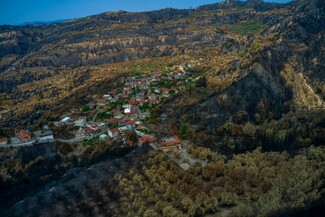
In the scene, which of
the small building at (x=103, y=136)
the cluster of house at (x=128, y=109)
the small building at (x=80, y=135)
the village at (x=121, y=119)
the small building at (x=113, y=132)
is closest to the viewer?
the village at (x=121, y=119)

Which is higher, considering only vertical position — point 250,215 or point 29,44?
point 29,44

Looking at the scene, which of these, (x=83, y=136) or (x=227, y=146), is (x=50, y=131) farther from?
(x=227, y=146)

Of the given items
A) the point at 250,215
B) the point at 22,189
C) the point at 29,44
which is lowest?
the point at 22,189

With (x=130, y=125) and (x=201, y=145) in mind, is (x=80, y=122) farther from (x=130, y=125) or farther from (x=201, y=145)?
(x=201, y=145)

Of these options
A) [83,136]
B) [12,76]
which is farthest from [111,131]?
[12,76]

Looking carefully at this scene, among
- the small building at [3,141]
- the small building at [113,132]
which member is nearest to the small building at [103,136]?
the small building at [113,132]

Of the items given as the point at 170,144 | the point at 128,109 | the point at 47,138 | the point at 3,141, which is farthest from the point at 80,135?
the point at 170,144

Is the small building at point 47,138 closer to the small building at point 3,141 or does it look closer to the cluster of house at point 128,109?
the cluster of house at point 128,109

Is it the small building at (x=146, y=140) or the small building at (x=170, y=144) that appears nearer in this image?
the small building at (x=170, y=144)
